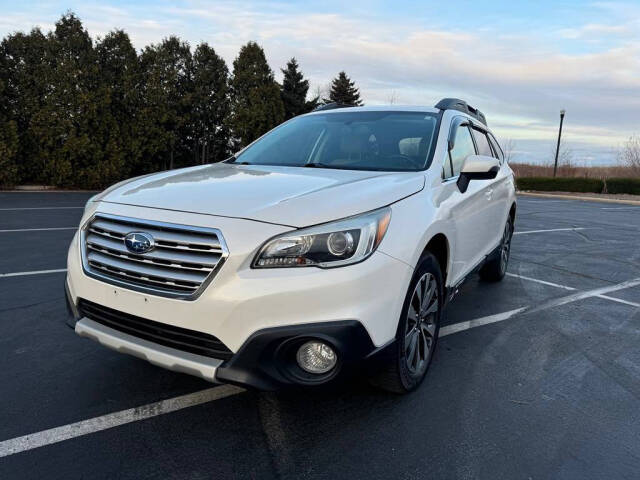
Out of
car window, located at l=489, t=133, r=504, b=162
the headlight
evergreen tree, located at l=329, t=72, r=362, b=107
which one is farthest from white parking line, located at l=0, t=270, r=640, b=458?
evergreen tree, located at l=329, t=72, r=362, b=107

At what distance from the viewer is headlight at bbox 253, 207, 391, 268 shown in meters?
2.29

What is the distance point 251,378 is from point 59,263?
471 centimetres

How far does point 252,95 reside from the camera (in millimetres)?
25000

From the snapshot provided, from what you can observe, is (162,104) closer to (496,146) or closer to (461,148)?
(496,146)

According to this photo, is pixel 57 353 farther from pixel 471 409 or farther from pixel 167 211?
pixel 471 409

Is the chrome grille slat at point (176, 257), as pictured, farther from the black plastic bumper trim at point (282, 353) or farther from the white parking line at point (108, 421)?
the white parking line at point (108, 421)

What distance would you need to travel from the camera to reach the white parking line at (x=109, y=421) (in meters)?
2.38

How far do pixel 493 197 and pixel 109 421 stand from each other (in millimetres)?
3765

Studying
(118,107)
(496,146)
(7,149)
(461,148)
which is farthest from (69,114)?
(461,148)

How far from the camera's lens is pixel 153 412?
2.70 metres

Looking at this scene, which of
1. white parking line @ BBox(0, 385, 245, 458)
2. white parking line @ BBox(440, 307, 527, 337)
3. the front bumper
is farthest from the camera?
white parking line @ BBox(440, 307, 527, 337)

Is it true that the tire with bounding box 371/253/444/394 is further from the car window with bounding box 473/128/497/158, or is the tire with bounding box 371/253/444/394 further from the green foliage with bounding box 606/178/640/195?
the green foliage with bounding box 606/178/640/195

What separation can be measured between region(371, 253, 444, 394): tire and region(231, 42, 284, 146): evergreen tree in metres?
22.5

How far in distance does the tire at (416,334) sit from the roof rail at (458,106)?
1738mm
